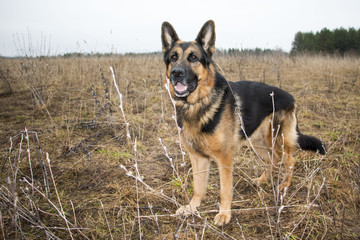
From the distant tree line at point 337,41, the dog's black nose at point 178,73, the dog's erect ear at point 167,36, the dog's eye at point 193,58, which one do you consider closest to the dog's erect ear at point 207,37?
the dog's eye at point 193,58

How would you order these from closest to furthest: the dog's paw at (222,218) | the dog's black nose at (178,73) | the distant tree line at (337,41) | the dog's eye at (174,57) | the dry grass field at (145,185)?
the dry grass field at (145,185), the dog's paw at (222,218), the dog's black nose at (178,73), the dog's eye at (174,57), the distant tree line at (337,41)

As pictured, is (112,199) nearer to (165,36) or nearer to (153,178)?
(153,178)

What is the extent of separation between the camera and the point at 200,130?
2117 millimetres

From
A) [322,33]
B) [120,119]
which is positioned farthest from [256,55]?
[322,33]

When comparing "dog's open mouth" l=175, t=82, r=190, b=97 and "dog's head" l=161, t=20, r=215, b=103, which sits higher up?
"dog's head" l=161, t=20, r=215, b=103

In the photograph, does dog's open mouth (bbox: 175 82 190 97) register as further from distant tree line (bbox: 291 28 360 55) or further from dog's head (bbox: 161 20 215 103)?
distant tree line (bbox: 291 28 360 55)

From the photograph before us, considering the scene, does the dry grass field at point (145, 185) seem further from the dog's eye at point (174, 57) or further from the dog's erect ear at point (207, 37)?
the dog's erect ear at point (207, 37)

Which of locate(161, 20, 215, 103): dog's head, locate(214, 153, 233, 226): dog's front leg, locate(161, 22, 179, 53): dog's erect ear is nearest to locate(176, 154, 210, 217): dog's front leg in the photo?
locate(214, 153, 233, 226): dog's front leg

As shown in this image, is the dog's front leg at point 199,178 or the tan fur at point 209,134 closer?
the tan fur at point 209,134

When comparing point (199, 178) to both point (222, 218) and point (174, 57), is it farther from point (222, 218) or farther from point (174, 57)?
point (174, 57)

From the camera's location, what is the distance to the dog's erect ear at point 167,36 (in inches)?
102

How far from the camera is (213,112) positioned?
2.17m

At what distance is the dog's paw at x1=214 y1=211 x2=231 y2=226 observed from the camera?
2.05 metres

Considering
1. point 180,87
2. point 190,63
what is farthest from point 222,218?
point 190,63
